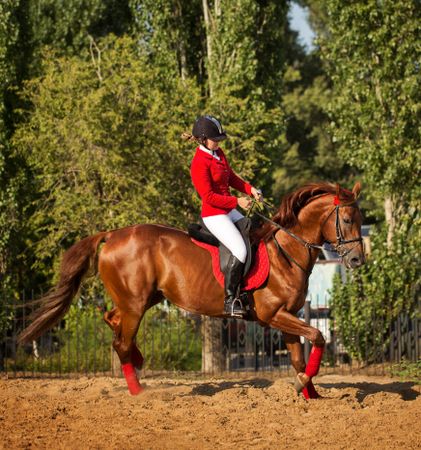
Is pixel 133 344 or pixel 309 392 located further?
pixel 133 344

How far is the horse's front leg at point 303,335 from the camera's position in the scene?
945 centimetres

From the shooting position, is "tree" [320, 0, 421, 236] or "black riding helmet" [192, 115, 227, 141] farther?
"tree" [320, 0, 421, 236]

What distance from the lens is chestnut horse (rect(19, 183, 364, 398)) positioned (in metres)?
9.52

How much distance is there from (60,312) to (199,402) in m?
2.30

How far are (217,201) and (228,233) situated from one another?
39 cm

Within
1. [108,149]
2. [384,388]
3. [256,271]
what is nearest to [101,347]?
[108,149]

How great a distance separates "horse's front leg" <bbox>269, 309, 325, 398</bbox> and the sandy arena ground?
0.28 m

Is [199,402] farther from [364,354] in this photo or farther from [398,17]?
[398,17]

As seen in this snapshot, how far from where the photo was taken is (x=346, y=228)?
30.9 ft

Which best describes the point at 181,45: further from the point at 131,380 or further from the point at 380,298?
the point at 131,380

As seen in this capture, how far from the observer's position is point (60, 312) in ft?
35.3

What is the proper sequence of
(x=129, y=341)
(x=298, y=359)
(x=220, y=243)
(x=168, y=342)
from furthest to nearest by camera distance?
1. (x=168, y=342)
2. (x=129, y=341)
3. (x=220, y=243)
4. (x=298, y=359)

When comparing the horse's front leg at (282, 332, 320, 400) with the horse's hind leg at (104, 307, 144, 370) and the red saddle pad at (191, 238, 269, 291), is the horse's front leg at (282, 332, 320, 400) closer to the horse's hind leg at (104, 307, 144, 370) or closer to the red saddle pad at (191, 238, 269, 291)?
the red saddle pad at (191, 238, 269, 291)

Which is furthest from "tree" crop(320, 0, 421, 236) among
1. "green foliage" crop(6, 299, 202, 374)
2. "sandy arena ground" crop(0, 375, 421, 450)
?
"sandy arena ground" crop(0, 375, 421, 450)
